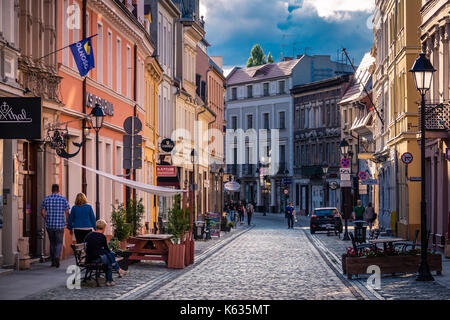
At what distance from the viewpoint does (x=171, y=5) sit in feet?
169

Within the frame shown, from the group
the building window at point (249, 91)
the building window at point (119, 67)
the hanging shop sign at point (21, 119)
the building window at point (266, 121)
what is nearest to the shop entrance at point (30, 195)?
the hanging shop sign at point (21, 119)

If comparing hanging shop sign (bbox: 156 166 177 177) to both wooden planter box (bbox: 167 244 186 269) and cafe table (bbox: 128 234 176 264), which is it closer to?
cafe table (bbox: 128 234 176 264)

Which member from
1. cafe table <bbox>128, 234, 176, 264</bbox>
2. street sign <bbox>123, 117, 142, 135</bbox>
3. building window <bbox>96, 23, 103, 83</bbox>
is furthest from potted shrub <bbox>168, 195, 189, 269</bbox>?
building window <bbox>96, 23, 103, 83</bbox>

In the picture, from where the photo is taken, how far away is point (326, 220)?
49688 mm

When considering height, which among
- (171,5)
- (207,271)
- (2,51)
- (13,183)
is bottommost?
(207,271)

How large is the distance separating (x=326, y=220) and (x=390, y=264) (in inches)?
1134

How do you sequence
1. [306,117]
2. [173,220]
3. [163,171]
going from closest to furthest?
1. [173,220]
2. [163,171]
3. [306,117]

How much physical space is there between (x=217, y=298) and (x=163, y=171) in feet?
80.6

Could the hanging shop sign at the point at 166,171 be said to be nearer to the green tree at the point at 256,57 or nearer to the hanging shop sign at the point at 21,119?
the hanging shop sign at the point at 21,119

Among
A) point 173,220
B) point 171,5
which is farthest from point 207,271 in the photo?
point 171,5

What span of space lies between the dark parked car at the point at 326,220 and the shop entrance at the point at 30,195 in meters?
26.7

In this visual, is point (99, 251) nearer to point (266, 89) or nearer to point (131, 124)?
point (131, 124)

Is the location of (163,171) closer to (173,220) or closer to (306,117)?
(173,220)

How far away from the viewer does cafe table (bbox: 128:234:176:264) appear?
24188 millimetres
